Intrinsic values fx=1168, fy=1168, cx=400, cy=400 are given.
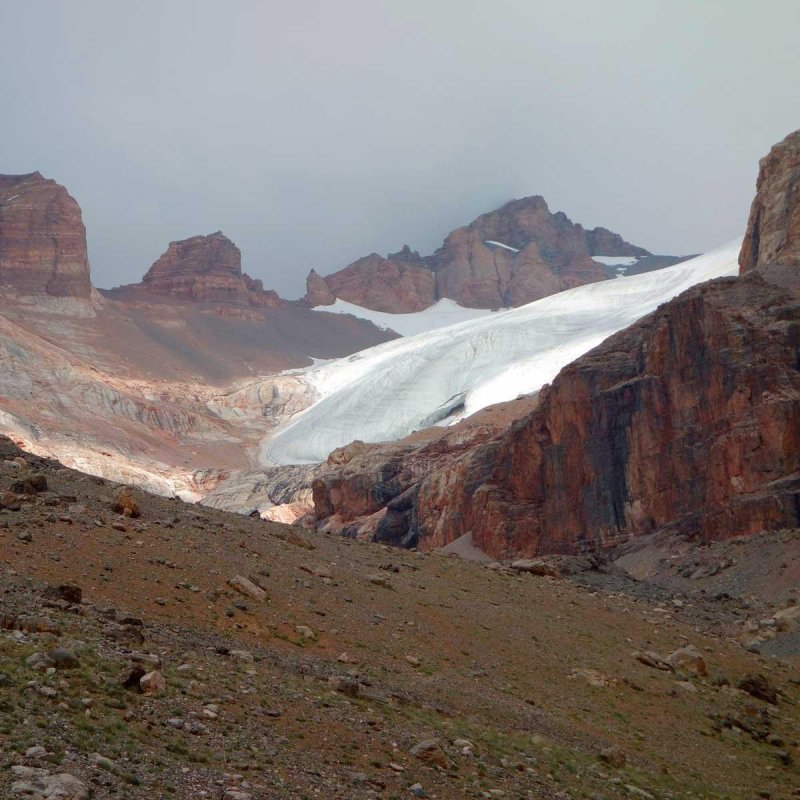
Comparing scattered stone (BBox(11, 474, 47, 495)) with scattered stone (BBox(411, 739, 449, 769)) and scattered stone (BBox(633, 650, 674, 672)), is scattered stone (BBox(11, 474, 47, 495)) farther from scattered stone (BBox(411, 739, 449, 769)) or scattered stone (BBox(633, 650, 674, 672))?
scattered stone (BBox(633, 650, 674, 672))

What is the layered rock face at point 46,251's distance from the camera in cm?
19388

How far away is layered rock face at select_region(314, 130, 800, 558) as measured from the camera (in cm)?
4794

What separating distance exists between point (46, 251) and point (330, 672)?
189 meters

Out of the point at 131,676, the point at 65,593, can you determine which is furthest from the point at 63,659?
the point at 65,593

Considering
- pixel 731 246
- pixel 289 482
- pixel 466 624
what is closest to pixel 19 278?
pixel 289 482

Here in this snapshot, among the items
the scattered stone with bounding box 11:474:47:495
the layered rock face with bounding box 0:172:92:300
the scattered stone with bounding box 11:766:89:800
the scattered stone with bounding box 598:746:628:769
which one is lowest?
the scattered stone with bounding box 598:746:628:769

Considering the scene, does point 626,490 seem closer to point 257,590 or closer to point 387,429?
point 257,590

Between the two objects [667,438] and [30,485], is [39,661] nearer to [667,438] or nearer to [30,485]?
[30,485]

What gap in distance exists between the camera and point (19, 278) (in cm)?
19362

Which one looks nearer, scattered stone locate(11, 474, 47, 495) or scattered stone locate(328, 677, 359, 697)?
scattered stone locate(328, 677, 359, 697)

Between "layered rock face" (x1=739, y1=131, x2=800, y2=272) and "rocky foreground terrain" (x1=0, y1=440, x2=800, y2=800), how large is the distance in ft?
112

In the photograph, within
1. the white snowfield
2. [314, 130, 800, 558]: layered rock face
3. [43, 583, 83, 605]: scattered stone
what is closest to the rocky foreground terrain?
[43, 583, 83, 605]: scattered stone

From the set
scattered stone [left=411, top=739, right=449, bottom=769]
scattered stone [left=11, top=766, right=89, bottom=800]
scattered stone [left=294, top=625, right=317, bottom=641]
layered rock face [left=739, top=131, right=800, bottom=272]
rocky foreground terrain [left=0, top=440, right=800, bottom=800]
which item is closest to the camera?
scattered stone [left=11, top=766, right=89, bottom=800]

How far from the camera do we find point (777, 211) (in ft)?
208
